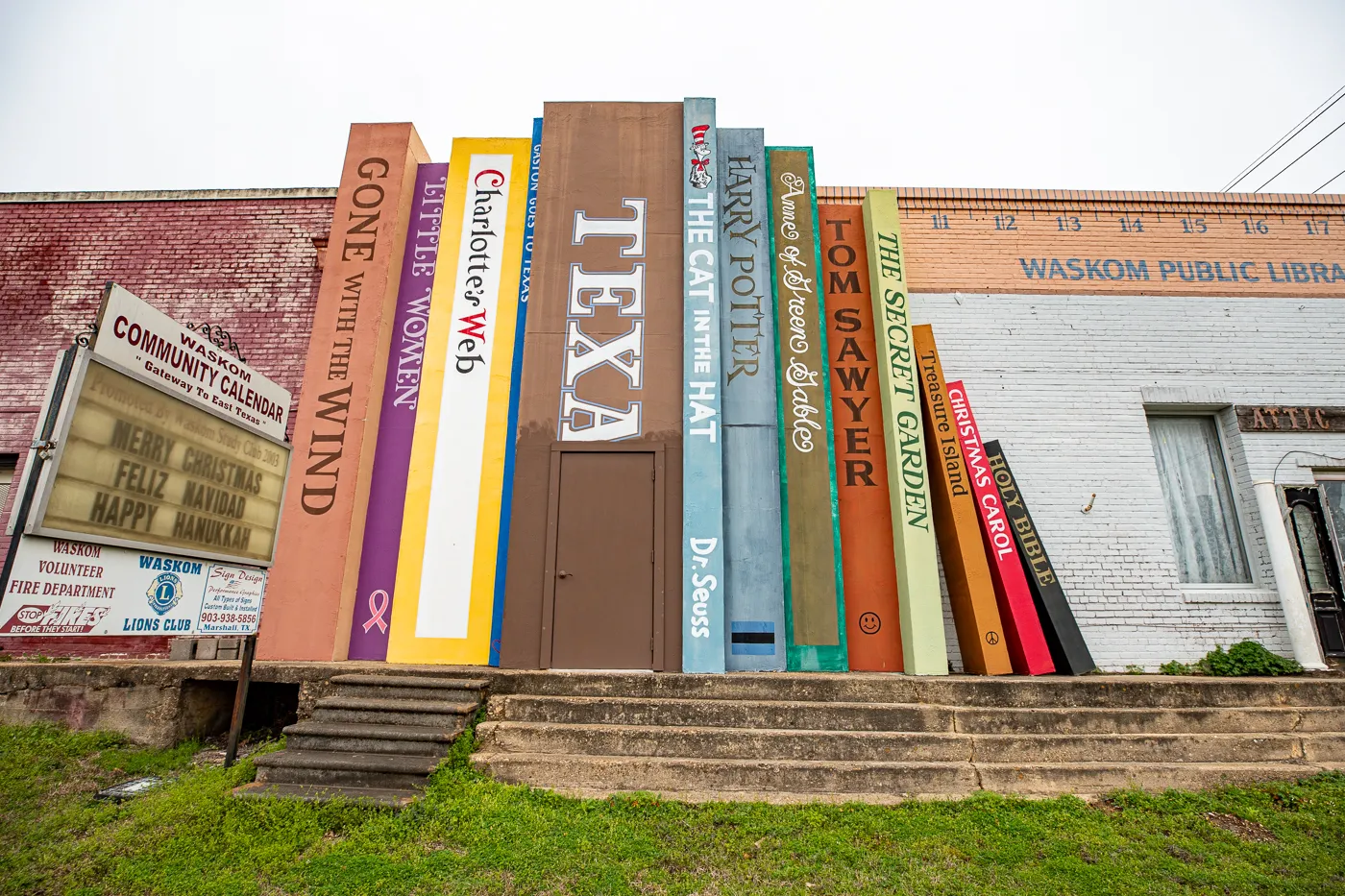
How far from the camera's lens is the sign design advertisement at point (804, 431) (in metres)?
6.46

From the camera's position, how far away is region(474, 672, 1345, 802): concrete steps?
188 inches

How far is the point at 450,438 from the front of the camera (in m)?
7.16

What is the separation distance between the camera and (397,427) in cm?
727

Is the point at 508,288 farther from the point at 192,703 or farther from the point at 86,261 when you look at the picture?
the point at 86,261

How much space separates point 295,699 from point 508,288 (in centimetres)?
468

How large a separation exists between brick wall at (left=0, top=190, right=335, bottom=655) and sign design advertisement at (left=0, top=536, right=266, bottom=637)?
15.0ft

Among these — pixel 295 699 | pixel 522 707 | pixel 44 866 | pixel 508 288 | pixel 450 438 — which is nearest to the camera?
pixel 44 866

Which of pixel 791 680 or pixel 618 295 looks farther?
pixel 618 295

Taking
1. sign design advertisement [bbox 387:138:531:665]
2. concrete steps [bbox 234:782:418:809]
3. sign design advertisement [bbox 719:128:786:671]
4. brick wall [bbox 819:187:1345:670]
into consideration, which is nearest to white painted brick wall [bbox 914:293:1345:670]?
brick wall [bbox 819:187:1345:670]

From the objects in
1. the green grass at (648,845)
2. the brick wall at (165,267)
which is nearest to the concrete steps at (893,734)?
the green grass at (648,845)

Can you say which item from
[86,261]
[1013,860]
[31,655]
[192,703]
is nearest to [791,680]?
[1013,860]

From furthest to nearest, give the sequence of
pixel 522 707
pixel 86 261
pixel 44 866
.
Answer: pixel 86 261 → pixel 522 707 → pixel 44 866

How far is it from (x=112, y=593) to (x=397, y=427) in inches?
149

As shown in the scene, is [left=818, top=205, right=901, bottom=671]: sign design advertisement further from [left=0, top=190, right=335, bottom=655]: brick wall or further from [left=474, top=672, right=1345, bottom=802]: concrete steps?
[left=0, top=190, right=335, bottom=655]: brick wall
